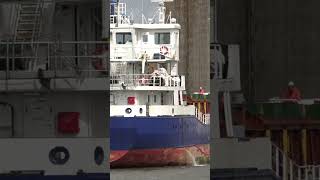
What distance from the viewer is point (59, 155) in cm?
509

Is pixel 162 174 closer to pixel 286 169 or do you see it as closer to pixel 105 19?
pixel 286 169

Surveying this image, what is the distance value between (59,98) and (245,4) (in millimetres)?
1577

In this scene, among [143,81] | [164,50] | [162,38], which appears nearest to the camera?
[143,81]

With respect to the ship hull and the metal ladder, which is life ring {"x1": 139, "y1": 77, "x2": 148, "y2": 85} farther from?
the metal ladder

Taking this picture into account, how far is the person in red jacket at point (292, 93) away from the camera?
17.1 ft

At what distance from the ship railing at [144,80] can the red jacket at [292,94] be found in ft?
57.0

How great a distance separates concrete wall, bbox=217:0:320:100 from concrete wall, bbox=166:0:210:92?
28.3 m

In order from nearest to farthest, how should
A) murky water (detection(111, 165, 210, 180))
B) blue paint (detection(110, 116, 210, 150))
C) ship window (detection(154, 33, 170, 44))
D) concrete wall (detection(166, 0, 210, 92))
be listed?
murky water (detection(111, 165, 210, 180)), blue paint (detection(110, 116, 210, 150)), ship window (detection(154, 33, 170, 44)), concrete wall (detection(166, 0, 210, 92))

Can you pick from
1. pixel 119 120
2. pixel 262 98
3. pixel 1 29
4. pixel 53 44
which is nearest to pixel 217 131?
pixel 262 98

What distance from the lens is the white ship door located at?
512cm

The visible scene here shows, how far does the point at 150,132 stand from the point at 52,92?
16.9m

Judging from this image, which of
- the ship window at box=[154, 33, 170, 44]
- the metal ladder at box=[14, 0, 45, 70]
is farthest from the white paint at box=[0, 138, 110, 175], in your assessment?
the ship window at box=[154, 33, 170, 44]

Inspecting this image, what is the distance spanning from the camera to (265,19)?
5219mm

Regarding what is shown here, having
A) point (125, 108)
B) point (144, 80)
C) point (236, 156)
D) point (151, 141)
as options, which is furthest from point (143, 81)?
point (236, 156)
